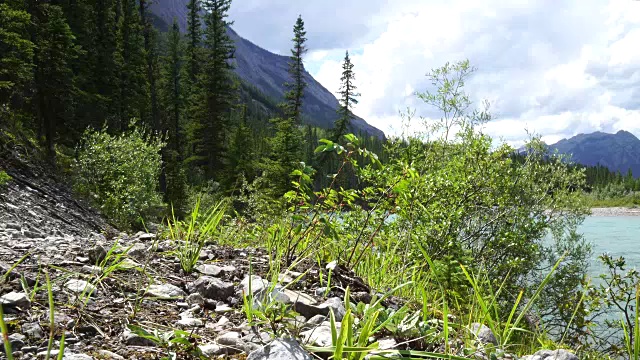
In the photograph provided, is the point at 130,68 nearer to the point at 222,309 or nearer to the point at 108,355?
the point at 222,309

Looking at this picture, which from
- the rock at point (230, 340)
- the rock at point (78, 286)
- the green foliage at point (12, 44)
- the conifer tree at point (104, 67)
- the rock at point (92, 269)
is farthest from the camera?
the conifer tree at point (104, 67)

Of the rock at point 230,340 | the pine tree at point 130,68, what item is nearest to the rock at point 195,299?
the rock at point 230,340

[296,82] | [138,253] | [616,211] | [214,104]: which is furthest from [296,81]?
[616,211]

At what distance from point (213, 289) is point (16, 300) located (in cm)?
105

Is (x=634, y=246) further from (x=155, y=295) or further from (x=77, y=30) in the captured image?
(x=77, y=30)

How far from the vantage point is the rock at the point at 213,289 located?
268cm

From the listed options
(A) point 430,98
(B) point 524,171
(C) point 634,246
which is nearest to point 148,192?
(A) point 430,98

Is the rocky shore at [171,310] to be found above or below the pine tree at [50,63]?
below

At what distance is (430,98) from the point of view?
30.4 feet

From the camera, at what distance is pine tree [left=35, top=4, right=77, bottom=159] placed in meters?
16.0

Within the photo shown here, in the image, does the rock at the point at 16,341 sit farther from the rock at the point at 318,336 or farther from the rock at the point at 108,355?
the rock at the point at 318,336

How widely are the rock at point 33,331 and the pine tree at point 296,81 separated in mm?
39884

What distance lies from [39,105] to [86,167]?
570cm

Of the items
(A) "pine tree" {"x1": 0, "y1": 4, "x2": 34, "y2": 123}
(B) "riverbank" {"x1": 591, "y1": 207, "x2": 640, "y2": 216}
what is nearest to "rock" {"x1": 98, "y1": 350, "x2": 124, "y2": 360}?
(A) "pine tree" {"x1": 0, "y1": 4, "x2": 34, "y2": 123}
